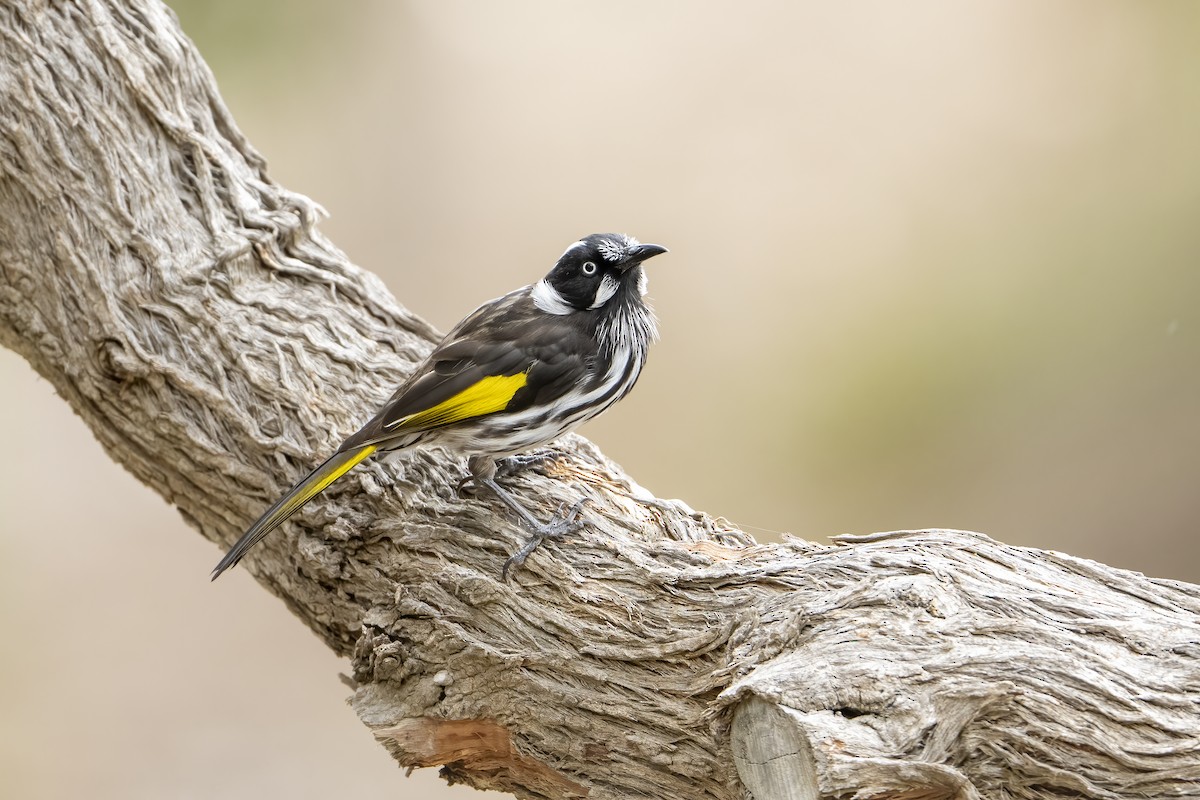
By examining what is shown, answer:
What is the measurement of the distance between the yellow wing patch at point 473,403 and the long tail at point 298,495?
179 mm

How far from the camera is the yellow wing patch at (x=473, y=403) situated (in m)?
3.58

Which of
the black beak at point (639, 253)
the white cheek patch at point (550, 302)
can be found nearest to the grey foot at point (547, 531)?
the white cheek patch at point (550, 302)

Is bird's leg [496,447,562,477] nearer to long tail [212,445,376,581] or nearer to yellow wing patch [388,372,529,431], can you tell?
yellow wing patch [388,372,529,431]

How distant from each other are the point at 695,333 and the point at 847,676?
5665 millimetres

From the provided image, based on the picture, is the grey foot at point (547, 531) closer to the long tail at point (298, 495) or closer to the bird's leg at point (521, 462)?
the bird's leg at point (521, 462)

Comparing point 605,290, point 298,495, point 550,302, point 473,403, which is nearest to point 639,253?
point 605,290

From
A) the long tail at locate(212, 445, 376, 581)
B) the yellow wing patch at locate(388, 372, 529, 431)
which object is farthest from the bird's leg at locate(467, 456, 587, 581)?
the long tail at locate(212, 445, 376, 581)

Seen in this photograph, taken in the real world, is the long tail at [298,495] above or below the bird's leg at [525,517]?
below

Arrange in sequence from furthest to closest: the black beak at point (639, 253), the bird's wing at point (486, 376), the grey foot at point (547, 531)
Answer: the black beak at point (639, 253) → the bird's wing at point (486, 376) → the grey foot at point (547, 531)

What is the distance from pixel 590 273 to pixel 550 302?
17 centimetres

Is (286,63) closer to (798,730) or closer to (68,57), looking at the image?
(68,57)

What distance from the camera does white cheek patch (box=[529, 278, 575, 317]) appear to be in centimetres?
396

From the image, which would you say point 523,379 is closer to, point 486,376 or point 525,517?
point 486,376

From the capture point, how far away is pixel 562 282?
3.97 meters
